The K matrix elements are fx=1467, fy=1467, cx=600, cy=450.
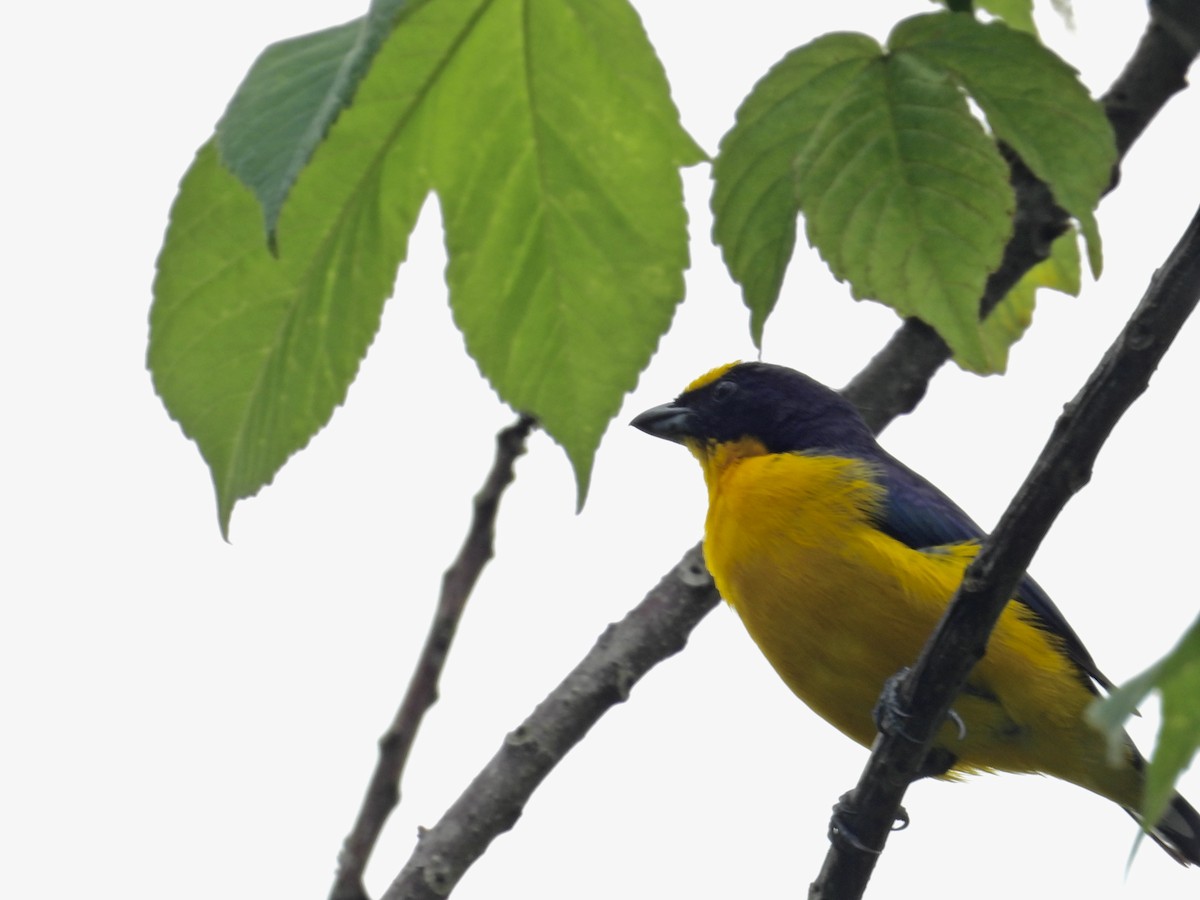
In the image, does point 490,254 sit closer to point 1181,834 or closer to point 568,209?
point 568,209

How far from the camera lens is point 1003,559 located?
2496 millimetres

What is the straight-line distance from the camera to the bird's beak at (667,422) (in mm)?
6641

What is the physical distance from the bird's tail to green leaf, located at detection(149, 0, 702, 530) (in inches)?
148

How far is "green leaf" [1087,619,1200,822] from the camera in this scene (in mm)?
1007

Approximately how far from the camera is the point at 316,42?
2.13m

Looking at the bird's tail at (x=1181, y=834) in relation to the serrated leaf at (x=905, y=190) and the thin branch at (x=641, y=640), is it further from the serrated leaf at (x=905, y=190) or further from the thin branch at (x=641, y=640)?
the serrated leaf at (x=905, y=190)

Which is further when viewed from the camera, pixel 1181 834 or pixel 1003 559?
pixel 1181 834

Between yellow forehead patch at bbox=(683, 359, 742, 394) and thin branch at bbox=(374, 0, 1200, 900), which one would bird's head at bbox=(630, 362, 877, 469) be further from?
thin branch at bbox=(374, 0, 1200, 900)

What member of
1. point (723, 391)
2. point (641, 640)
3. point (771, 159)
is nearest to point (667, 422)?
point (723, 391)

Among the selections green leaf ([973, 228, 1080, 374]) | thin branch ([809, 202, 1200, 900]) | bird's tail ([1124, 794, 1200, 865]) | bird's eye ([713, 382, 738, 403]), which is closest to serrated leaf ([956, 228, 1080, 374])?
green leaf ([973, 228, 1080, 374])

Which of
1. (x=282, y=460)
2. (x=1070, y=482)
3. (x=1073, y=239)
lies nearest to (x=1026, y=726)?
(x=1073, y=239)

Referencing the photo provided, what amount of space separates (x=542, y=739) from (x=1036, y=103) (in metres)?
2.01

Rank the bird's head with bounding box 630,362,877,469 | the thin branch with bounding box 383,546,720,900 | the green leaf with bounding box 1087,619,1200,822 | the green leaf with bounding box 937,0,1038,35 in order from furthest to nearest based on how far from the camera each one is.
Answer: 1. the bird's head with bounding box 630,362,877,469
2. the thin branch with bounding box 383,546,720,900
3. the green leaf with bounding box 937,0,1038,35
4. the green leaf with bounding box 1087,619,1200,822

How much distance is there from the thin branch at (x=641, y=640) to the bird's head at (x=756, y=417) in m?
1.57
